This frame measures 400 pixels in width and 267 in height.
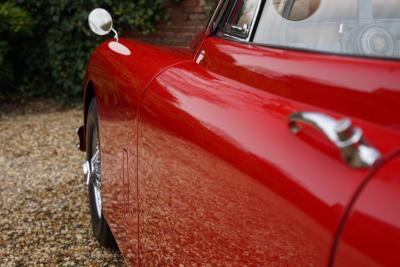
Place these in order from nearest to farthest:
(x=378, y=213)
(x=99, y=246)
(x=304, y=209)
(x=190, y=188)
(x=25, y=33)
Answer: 1. (x=378, y=213)
2. (x=304, y=209)
3. (x=190, y=188)
4. (x=99, y=246)
5. (x=25, y=33)

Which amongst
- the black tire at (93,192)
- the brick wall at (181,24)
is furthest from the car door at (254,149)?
the brick wall at (181,24)

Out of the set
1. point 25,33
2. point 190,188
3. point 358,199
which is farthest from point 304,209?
point 25,33

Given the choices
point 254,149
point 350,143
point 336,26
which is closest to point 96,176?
point 336,26

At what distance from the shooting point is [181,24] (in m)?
7.34

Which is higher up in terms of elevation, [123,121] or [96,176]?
[123,121]

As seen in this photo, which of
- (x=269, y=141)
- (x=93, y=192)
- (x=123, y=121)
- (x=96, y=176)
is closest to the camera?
(x=269, y=141)

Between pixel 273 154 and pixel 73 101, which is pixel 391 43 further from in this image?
pixel 73 101

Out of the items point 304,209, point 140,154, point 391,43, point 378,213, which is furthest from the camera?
point 140,154

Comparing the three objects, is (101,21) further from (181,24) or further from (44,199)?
(181,24)

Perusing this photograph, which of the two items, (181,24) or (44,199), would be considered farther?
(181,24)

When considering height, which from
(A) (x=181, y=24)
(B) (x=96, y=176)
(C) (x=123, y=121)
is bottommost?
(A) (x=181, y=24)

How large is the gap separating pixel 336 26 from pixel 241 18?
1.64 ft

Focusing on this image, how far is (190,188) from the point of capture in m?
1.57

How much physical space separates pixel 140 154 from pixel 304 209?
1016 millimetres
